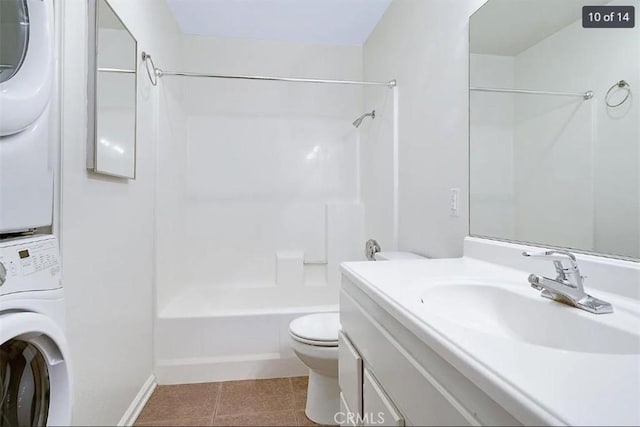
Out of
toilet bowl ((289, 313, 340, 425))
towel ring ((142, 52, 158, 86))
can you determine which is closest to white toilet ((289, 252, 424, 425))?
toilet bowl ((289, 313, 340, 425))

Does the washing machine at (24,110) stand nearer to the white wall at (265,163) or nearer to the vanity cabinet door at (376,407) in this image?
the vanity cabinet door at (376,407)

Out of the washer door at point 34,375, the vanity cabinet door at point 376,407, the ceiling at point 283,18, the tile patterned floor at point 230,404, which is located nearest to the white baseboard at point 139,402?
the tile patterned floor at point 230,404

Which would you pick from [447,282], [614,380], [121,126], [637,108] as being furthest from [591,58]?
[121,126]

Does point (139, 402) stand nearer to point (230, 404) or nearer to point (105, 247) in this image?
point (230, 404)

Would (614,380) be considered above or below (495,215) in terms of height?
below

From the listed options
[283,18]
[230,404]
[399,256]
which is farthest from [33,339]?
[283,18]

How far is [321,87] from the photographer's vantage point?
2816mm

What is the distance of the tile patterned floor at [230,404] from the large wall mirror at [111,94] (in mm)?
1221

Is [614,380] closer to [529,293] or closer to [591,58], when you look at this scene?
[529,293]

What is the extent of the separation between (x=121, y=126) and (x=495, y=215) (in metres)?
1.66

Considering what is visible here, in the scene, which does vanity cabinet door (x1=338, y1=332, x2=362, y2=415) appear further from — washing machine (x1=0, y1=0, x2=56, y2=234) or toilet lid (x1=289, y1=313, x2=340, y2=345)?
washing machine (x1=0, y1=0, x2=56, y2=234)

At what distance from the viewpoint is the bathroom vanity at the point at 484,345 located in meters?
0.39

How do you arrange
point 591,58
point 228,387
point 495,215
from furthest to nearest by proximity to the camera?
1. point 228,387
2. point 495,215
3. point 591,58

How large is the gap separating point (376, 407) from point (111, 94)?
1534mm
